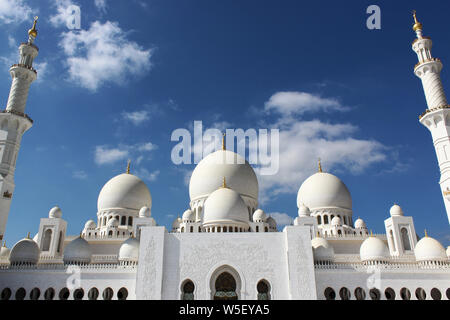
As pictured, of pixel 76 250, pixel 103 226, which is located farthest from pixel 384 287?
pixel 103 226

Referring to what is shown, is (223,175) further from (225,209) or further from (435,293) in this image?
(435,293)

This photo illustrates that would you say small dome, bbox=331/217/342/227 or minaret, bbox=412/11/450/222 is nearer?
minaret, bbox=412/11/450/222

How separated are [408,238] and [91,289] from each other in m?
19.0

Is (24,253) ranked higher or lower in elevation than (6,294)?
higher

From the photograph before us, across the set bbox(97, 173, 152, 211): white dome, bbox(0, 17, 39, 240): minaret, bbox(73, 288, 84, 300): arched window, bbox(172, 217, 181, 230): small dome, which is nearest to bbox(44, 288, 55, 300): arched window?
bbox(73, 288, 84, 300): arched window

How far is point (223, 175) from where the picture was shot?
24.1 m

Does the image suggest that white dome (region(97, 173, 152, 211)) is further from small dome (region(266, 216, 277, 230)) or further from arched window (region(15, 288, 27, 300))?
small dome (region(266, 216, 277, 230))

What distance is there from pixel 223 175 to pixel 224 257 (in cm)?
797

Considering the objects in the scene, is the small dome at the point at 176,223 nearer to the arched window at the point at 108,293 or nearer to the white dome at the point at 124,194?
the white dome at the point at 124,194

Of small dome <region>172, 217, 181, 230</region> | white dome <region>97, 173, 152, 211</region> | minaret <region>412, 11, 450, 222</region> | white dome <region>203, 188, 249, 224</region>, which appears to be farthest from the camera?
white dome <region>97, 173, 152, 211</region>

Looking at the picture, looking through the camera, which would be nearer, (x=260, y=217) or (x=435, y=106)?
(x=435, y=106)

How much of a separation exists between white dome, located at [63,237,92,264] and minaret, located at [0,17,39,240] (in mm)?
3901

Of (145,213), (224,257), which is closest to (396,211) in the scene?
(224,257)

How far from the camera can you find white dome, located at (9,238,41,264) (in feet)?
59.7
